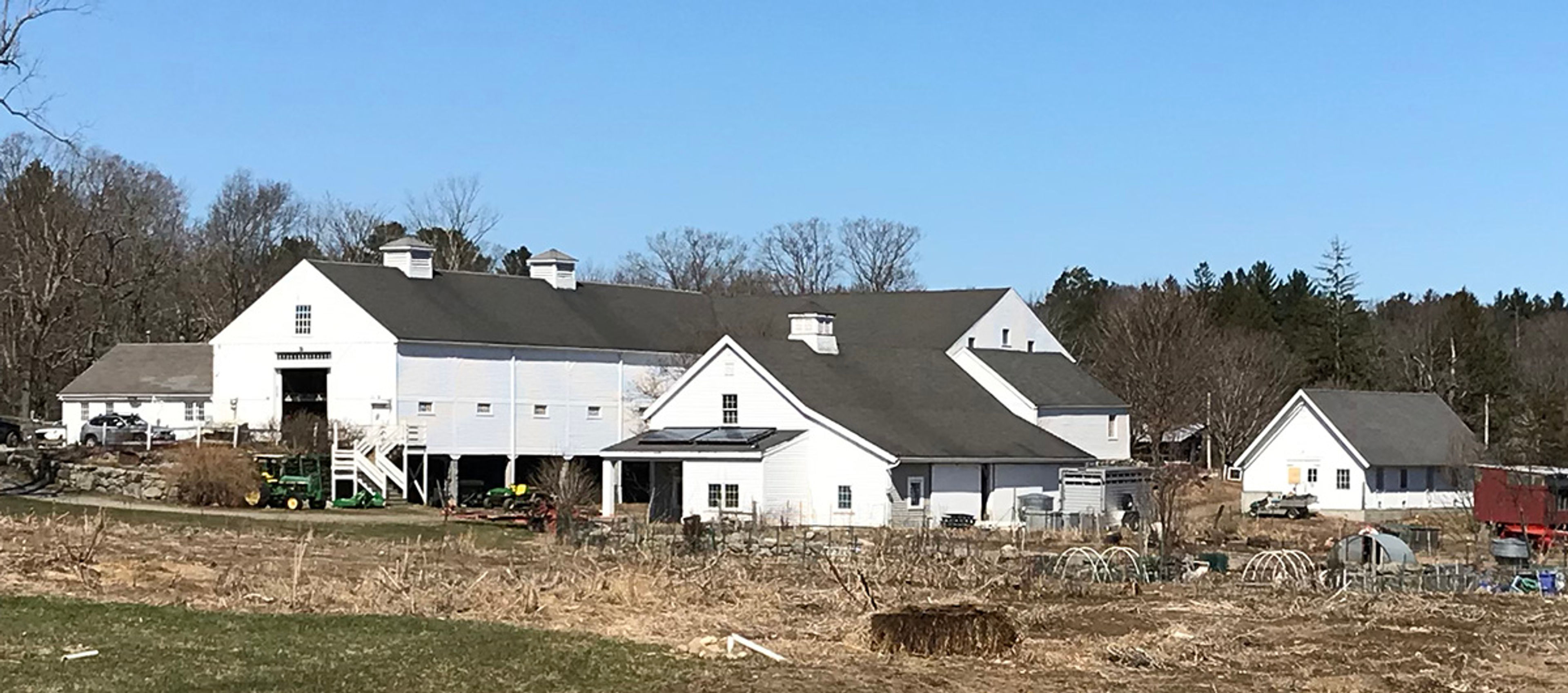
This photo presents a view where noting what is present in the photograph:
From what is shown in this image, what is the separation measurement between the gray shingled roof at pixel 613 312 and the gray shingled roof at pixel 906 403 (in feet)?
20.1

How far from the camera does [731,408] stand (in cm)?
6112

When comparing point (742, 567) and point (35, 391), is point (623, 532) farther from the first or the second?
point (35, 391)

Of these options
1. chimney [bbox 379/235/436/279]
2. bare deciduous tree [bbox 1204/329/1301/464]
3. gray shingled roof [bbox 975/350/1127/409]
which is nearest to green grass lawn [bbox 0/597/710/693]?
gray shingled roof [bbox 975/350/1127/409]

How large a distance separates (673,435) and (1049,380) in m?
17.3

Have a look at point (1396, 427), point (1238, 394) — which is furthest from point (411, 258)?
point (1238, 394)

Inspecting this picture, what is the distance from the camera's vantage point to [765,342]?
62812 millimetres

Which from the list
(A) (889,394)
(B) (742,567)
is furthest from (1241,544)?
(B) (742,567)

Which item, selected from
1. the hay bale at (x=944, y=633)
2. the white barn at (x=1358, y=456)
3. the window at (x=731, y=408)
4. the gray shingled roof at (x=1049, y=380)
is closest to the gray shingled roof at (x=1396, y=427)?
the white barn at (x=1358, y=456)

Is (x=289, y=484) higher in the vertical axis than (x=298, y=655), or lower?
higher

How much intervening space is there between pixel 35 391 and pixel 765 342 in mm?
→ 42254

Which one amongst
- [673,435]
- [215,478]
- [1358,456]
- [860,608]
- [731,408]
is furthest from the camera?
[1358,456]

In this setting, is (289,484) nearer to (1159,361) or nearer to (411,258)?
(411,258)

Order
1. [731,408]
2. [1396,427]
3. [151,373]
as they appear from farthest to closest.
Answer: [151,373], [1396,427], [731,408]

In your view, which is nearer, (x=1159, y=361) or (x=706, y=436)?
(x=706, y=436)
